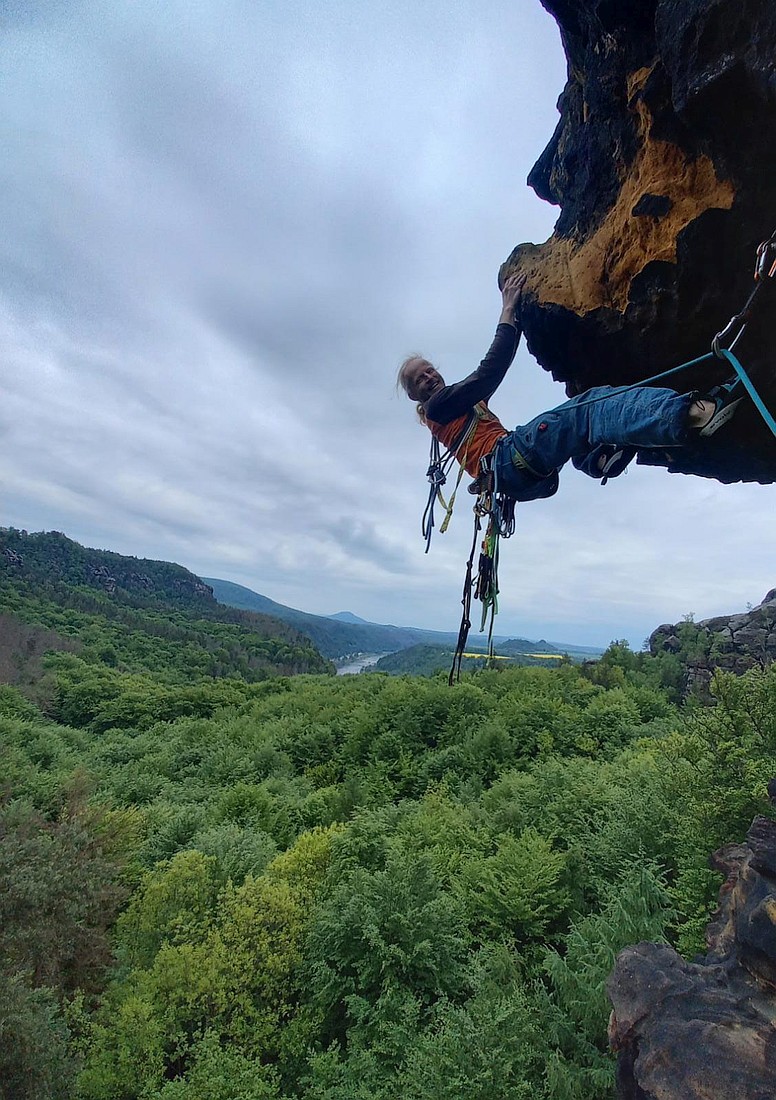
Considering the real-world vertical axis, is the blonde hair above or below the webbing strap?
above

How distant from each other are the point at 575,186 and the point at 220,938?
987 centimetres

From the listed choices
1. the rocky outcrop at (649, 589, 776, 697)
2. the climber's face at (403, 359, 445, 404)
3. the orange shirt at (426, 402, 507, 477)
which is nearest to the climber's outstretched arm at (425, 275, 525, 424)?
the orange shirt at (426, 402, 507, 477)

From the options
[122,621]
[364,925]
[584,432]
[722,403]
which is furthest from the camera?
[122,621]

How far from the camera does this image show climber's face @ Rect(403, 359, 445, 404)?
3.85 metres

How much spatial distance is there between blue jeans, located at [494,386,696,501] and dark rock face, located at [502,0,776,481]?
36.8 inches

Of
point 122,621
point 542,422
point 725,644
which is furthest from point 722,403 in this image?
point 122,621

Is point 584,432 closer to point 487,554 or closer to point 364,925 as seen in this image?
point 487,554

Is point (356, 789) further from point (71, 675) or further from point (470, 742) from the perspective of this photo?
point (71, 675)

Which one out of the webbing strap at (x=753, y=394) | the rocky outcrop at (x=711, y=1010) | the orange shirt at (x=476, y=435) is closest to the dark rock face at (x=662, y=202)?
the orange shirt at (x=476, y=435)

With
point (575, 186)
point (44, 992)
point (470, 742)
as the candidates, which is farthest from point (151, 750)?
point (575, 186)

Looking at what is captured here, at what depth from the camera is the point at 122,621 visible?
7725 centimetres

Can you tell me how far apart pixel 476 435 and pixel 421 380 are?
2.10ft

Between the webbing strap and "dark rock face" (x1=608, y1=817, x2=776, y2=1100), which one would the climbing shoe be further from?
"dark rock face" (x1=608, y1=817, x2=776, y2=1100)

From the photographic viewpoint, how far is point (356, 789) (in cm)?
1305
